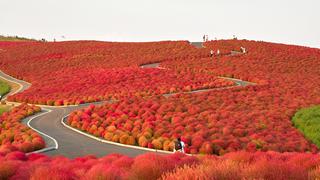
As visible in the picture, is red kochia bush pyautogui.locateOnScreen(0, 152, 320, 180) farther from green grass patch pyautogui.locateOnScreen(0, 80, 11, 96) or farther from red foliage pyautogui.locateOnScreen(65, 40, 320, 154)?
green grass patch pyautogui.locateOnScreen(0, 80, 11, 96)

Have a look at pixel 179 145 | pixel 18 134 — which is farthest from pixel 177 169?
pixel 18 134

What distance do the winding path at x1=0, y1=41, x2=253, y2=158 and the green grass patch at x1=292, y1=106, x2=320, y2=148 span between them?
9.95m

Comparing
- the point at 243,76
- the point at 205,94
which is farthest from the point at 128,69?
the point at 205,94

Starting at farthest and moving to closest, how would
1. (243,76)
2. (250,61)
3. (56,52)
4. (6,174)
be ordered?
1. (56,52)
2. (250,61)
3. (243,76)
4. (6,174)

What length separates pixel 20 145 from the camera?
23.1 metres

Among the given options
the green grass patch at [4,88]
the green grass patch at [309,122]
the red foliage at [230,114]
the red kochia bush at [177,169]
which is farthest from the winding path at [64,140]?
the green grass patch at [4,88]

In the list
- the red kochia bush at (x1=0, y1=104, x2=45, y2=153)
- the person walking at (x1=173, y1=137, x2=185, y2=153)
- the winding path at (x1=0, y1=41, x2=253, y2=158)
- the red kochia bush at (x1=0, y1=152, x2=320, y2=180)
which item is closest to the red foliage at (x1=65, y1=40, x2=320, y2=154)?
the person walking at (x1=173, y1=137, x2=185, y2=153)

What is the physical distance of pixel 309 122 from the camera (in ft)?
99.3

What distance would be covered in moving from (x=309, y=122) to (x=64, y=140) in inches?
574

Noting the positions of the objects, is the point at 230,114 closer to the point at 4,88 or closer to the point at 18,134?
the point at 18,134

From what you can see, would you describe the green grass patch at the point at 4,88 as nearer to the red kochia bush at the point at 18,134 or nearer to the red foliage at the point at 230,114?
the red kochia bush at the point at 18,134

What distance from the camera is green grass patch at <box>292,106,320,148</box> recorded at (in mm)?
28234

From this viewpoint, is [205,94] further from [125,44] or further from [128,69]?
[125,44]

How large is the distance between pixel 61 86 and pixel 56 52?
29.4 metres
